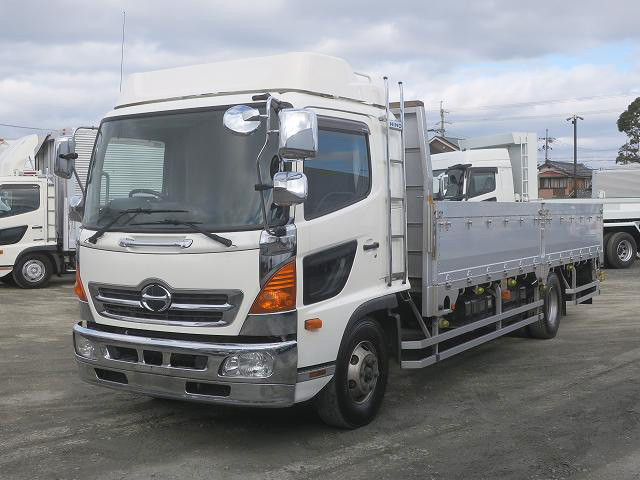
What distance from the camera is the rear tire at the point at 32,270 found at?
14016mm

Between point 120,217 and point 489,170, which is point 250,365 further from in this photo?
point 489,170

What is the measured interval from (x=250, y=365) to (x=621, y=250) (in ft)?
55.1

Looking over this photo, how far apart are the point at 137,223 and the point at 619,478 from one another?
3473mm

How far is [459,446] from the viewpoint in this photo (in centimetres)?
490

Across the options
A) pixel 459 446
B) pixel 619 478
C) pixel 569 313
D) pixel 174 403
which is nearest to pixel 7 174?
pixel 174 403

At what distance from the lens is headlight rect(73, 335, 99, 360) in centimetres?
488

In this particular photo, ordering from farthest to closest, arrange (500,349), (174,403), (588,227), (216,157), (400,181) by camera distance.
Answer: (588,227), (500,349), (174,403), (400,181), (216,157)

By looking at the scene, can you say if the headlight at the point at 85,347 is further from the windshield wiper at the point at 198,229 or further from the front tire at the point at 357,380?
the front tire at the point at 357,380

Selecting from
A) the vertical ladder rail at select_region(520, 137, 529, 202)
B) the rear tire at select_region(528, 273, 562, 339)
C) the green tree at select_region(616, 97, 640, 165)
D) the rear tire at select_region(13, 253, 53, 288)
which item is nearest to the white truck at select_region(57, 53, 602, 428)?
the rear tire at select_region(528, 273, 562, 339)

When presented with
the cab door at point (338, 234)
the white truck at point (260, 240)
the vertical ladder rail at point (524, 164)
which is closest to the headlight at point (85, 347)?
the white truck at point (260, 240)

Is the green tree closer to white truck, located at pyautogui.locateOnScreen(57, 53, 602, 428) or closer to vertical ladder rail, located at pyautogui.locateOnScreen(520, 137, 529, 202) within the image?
vertical ladder rail, located at pyautogui.locateOnScreen(520, 137, 529, 202)

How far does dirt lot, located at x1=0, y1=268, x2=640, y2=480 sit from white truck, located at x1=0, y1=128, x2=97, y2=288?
6623mm

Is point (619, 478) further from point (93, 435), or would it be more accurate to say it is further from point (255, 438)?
point (93, 435)

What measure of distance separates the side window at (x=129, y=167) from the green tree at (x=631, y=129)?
50391 mm
